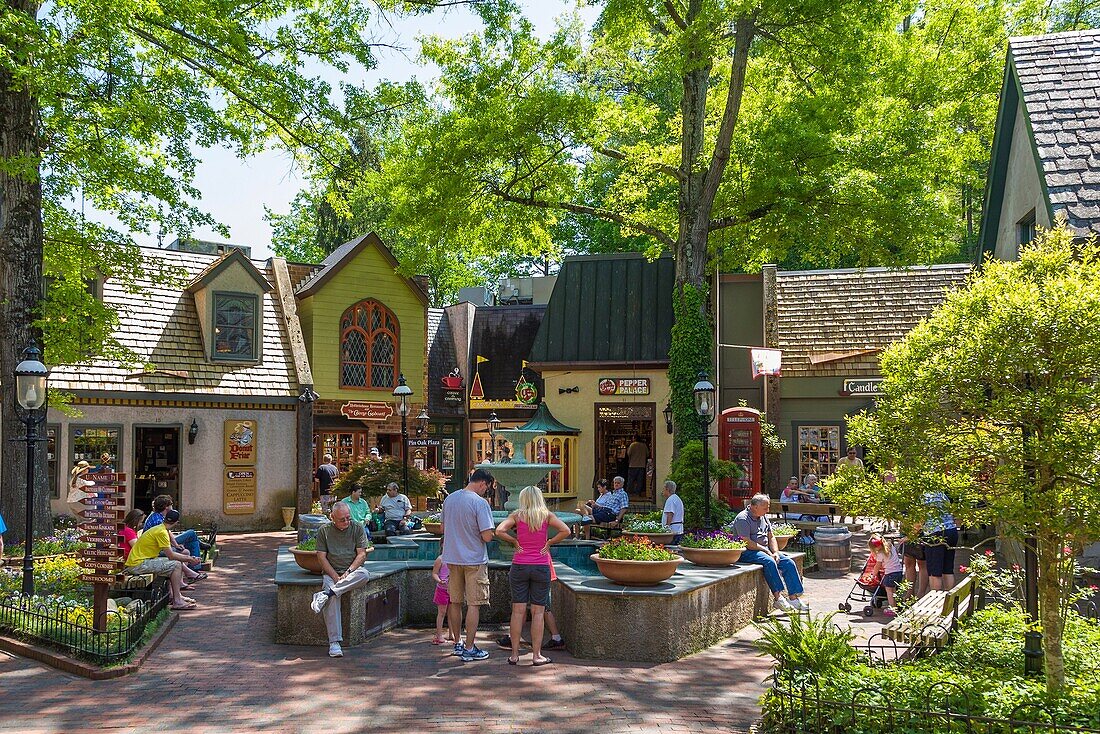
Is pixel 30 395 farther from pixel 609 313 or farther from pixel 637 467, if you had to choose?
pixel 609 313

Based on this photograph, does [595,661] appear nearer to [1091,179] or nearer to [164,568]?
[164,568]

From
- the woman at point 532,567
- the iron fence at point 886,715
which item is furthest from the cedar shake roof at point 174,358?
the iron fence at point 886,715

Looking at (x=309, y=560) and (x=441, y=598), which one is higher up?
(x=309, y=560)

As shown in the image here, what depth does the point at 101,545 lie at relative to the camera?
9.81 meters

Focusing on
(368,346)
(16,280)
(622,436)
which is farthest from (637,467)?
(16,280)

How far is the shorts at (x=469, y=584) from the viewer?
981 cm

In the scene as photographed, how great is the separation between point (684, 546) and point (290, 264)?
675 inches

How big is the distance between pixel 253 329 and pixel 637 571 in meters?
15.6

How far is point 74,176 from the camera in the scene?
15664mm

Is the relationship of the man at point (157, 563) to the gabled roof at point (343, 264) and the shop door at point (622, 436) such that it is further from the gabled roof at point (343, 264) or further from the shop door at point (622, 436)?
the shop door at point (622, 436)

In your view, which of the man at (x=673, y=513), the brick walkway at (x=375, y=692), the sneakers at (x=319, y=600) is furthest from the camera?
the man at (x=673, y=513)

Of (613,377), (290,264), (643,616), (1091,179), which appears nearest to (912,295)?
(613,377)

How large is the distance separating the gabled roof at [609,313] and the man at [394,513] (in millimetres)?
9771

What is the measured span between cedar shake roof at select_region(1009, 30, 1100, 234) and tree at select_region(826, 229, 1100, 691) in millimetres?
5017
